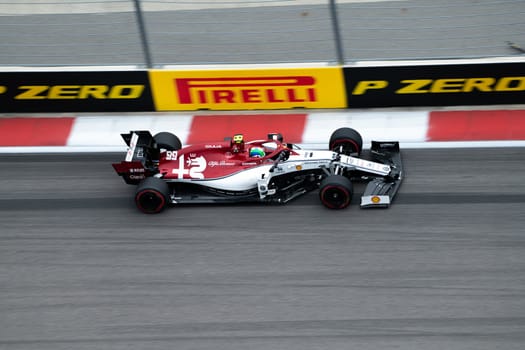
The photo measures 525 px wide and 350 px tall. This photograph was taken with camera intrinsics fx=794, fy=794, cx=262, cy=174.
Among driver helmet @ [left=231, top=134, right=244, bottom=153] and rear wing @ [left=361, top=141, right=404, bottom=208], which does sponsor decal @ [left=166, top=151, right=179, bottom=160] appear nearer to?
driver helmet @ [left=231, top=134, right=244, bottom=153]

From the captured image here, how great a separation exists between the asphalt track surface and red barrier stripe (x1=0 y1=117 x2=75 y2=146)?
48.9 inches

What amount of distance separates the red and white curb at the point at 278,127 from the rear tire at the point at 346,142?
29.8 inches

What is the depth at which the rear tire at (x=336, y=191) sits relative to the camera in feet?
29.4

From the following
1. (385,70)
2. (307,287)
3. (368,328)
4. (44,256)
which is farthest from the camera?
(385,70)

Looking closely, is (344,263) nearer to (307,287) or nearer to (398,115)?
(307,287)

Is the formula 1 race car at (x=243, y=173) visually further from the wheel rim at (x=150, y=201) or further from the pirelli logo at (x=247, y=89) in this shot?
the pirelli logo at (x=247, y=89)

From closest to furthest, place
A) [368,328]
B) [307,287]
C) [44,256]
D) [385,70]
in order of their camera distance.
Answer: [368,328] < [307,287] < [44,256] < [385,70]

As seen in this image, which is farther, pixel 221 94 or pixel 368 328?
pixel 221 94

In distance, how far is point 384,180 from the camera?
31.0 feet

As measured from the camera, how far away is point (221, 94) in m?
11.5

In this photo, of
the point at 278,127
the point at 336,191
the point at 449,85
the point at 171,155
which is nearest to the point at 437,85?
the point at 449,85

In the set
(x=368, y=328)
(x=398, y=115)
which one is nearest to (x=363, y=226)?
(x=368, y=328)

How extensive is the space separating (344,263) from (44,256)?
10.9 feet

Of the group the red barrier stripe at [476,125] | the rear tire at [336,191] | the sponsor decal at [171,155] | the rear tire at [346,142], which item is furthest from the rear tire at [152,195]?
the red barrier stripe at [476,125]
